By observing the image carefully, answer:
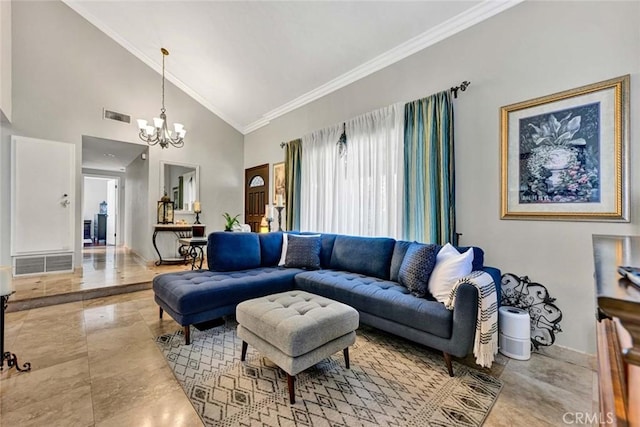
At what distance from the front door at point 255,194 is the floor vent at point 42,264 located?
10.4 feet

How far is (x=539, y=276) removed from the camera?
234cm

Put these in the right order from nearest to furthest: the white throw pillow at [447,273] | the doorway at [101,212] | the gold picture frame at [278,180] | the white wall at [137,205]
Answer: the white throw pillow at [447,273]
the gold picture frame at [278,180]
the white wall at [137,205]
the doorway at [101,212]

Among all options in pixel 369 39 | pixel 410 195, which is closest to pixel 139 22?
pixel 369 39

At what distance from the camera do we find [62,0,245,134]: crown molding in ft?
14.2

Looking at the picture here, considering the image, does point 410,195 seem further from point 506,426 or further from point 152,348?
point 152,348

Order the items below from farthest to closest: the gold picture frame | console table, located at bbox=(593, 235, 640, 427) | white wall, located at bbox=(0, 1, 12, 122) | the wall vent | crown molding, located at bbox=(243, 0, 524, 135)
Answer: the gold picture frame → the wall vent → white wall, located at bbox=(0, 1, 12, 122) → crown molding, located at bbox=(243, 0, 524, 135) → console table, located at bbox=(593, 235, 640, 427)

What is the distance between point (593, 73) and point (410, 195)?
1742mm

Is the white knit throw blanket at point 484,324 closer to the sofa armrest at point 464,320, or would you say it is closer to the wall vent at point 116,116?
the sofa armrest at point 464,320

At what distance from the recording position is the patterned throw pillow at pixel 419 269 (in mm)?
2264

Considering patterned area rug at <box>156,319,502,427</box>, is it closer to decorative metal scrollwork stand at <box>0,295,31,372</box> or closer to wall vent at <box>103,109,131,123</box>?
decorative metal scrollwork stand at <box>0,295,31,372</box>

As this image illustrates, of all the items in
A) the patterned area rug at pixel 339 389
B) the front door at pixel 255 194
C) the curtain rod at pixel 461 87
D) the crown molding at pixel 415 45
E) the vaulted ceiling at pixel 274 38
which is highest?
the vaulted ceiling at pixel 274 38

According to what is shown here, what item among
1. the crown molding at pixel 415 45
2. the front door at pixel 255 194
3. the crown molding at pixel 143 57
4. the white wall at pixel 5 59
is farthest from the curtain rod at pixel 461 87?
the white wall at pixel 5 59

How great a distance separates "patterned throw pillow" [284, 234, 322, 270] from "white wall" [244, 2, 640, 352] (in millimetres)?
1701

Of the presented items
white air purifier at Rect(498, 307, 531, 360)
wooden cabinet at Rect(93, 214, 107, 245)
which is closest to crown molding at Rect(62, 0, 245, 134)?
white air purifier at Rect(498, 307, 531, 360)
